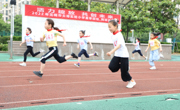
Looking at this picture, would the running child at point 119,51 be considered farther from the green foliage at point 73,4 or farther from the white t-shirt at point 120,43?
the green foliage at point 73,4

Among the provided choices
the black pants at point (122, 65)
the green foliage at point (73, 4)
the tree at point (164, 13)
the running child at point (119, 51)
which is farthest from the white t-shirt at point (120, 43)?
the tree at point (164, 13)

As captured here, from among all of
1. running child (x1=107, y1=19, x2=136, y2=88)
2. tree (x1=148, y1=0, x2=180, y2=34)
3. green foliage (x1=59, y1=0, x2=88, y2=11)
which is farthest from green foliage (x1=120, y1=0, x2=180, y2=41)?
running child (x1=107, y1=19, x2=136, y2=88)

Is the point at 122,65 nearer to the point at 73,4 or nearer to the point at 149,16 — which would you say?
the point at 73,4

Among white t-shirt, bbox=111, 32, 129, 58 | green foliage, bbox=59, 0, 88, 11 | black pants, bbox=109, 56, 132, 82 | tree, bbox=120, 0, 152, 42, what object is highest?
green foliage, bbox=59, 0, 88, 11

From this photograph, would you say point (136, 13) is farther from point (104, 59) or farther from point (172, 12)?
point (104, 59)

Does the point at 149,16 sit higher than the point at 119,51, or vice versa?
the point at 149,16

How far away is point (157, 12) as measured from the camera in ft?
93.1

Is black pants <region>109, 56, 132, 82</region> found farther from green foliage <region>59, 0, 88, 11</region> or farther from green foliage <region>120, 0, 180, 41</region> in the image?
green foliage <region>120, 0, 180, 41</region>

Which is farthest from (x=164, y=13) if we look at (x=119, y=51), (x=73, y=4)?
(x=119, y=51)

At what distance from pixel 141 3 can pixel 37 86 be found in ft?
80.3

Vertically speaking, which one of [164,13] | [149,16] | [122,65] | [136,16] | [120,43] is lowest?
[122,65]

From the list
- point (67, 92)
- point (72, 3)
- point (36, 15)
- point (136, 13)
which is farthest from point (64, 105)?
point (136, 13)

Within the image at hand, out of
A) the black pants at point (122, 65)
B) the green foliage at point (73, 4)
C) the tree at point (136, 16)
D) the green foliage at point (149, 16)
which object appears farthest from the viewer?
the green foliage at point (149, 16)

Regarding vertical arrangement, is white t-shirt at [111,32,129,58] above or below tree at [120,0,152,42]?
below
